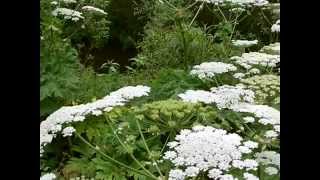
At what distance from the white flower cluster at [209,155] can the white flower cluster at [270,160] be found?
0.13m

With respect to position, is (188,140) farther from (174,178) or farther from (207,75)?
(207,75)

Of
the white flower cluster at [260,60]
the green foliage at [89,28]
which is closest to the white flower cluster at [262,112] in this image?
the white flower cluster at [260,60]

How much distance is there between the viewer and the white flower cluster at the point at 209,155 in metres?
2.75

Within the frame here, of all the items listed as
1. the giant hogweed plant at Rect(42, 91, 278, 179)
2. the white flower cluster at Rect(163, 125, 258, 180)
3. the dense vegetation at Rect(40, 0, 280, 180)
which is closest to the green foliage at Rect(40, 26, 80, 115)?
the dense vegetation at Rect(40, 0, 280, 180)

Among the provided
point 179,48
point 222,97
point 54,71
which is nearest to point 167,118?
point 222,97

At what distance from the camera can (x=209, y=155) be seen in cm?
280

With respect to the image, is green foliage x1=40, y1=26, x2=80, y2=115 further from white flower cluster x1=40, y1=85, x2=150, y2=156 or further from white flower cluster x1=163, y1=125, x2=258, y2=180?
white flower cluster x1=163, y1=125, x2=258, y2=180

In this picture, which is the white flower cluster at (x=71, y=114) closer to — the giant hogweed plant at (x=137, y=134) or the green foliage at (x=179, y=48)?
the giant hogweed plant at (x=137, y=134)

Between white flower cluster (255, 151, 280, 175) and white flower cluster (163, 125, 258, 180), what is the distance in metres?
0.13

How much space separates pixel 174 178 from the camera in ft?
9.23

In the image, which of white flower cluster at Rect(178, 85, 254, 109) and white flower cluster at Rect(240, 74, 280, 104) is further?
white flower cluster at Rect(240, 74, 280, 104)

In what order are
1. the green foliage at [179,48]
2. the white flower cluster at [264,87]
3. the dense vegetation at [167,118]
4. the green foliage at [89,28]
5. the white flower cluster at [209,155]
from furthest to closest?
the green foliage at [89,28] < the green foliage at [179,48] < the white flower cluster at [264,87] < the dense vegetation at [167,118] < the white flower cluster at [209,155]

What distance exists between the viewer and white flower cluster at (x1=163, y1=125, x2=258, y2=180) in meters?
2.75
